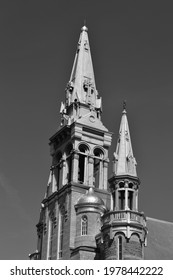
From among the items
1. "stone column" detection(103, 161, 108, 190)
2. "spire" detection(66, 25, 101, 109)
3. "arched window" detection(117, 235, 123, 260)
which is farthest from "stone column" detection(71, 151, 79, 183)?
"arched window" detection(117, 235, 123, 260)

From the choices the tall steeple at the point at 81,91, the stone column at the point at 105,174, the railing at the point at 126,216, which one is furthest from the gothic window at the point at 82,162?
the railing at the point at 126,216

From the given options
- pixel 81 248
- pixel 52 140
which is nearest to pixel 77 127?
pixel 52 140

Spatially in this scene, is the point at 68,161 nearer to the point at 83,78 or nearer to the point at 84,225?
the point at 84,225

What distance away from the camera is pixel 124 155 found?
60.0 meters

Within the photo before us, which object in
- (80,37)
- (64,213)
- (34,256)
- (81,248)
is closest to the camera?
(81,248)

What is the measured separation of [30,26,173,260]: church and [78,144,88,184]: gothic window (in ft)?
0.19

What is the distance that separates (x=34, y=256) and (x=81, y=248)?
1497cm

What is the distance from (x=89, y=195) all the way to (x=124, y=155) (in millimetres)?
7261

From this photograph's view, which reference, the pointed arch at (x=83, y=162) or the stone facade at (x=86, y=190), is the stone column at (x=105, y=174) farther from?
the pointed arch at (x=83, y=162)

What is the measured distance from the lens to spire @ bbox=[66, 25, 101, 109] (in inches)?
2963

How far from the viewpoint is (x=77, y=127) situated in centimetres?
7075

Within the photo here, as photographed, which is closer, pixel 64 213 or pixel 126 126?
pixel 126 126
